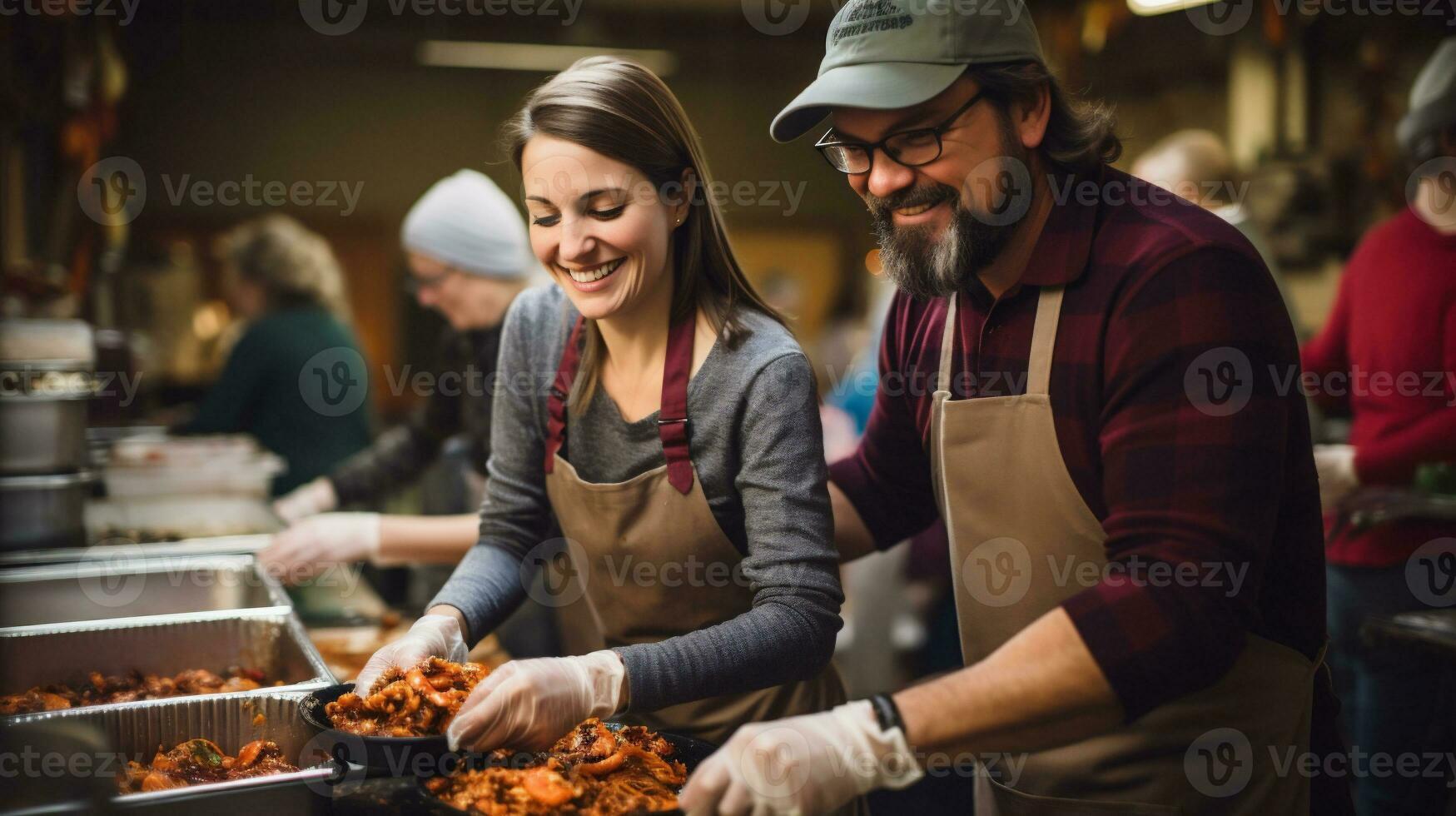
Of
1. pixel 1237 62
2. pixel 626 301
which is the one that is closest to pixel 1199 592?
pixel 626 301

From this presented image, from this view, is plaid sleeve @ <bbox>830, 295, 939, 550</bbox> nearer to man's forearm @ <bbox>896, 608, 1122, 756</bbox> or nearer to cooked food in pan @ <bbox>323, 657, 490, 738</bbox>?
man's forearm @ <bbox>896, 608, 1122, 756</bbox>

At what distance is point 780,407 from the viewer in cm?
161

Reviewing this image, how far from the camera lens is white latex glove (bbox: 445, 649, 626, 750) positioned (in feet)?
4.23

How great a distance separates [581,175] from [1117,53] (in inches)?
292

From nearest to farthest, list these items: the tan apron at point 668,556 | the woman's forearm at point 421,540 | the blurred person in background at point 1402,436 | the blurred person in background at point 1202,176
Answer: the tan apron at point 668,556
the woman's forearm at point 421,540
the blurred person in background at point 1402,436
the blurred person in background at point 1202,176

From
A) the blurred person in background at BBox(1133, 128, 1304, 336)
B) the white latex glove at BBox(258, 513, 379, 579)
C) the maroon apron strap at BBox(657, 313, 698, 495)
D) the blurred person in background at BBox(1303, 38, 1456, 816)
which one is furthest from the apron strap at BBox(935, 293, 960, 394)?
the blurred person in background at BBox(1133, 128, 1304, 336)

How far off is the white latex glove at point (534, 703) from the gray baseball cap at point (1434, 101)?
2365 millimetres

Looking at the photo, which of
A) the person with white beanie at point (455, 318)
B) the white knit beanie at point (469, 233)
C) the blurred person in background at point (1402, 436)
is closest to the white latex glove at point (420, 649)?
the person with white beanie at point (455, 318)

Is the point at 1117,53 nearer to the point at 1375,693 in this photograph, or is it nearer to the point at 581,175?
the point at 1375,693

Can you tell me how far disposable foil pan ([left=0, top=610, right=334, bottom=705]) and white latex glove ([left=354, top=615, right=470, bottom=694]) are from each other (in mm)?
382

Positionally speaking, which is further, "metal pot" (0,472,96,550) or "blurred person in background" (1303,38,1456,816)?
"blurred person in background" (1303,38,1456,816)

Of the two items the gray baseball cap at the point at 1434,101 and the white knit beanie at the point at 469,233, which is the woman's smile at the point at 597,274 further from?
the gray baseball cap at the point at 1434,101

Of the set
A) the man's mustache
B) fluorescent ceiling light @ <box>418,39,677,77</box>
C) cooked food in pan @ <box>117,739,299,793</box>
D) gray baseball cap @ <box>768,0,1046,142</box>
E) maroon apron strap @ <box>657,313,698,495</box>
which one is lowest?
cooked food in pan @ <box>117,739,299,793</box>

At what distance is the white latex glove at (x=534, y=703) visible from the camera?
129 centimetres
